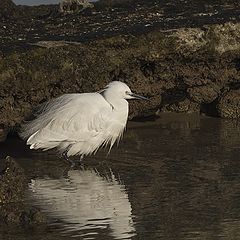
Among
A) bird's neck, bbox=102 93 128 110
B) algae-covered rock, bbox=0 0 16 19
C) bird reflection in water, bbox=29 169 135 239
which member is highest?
algae-covered rock, bbox=0 0 16 19

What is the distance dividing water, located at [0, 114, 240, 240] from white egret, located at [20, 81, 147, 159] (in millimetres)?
232

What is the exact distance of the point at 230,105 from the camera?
36.9 feet

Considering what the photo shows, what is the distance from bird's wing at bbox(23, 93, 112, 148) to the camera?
888 cm

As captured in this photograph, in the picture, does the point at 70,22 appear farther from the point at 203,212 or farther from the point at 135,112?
the point at 203,212

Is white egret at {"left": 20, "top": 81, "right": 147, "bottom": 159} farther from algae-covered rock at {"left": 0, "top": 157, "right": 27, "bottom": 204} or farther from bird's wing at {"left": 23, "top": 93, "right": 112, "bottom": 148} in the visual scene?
algae-covered rock at {"left": 0, "top": 157, "right": 27, "bottom": 204}

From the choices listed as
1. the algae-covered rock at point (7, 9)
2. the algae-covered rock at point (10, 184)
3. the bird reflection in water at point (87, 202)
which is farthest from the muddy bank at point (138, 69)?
the algae-covered rock at point (7, 9)

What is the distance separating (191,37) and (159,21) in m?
1.36

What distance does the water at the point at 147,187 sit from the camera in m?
6.38

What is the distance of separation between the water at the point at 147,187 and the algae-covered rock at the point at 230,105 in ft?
1.10

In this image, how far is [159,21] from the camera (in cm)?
1155

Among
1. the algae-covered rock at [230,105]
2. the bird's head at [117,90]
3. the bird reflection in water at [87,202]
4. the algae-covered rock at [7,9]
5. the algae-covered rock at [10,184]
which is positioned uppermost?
the algae-covered rock at [7,9]

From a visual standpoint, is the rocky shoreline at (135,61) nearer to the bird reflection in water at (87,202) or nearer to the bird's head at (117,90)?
the bird's head at (117,90)

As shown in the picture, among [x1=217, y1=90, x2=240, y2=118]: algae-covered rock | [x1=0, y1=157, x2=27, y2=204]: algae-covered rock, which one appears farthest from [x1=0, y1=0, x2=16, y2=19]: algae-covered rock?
[x1=0, y1=157, x2=27, y2=204]: algae-covered rock

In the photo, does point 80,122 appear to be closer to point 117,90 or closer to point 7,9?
point 117,90
